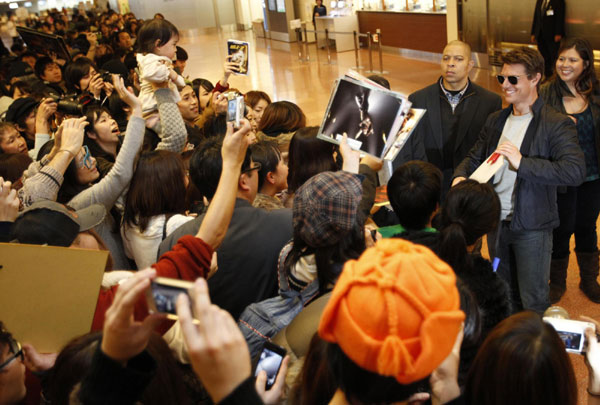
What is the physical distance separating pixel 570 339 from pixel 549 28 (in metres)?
8.69

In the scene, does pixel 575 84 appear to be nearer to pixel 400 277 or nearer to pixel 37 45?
pixel 400 277

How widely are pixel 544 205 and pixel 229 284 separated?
1867mm

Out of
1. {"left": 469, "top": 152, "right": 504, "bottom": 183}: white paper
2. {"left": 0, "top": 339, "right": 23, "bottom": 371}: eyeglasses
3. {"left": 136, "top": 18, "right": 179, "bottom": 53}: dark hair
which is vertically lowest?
{"left": 469, "top": 152, "right": 504, "bottom": 183}: white paper

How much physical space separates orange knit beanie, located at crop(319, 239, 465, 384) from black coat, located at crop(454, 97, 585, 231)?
1972mm

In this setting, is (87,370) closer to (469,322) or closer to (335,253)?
(335,253)

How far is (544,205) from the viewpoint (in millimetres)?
2994

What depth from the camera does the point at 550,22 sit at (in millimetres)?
8906

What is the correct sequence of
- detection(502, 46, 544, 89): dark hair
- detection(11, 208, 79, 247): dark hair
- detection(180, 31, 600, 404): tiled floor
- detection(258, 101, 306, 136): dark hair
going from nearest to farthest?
1. detection(11, 208, 79, 247): dark hair
2. detection(502, 46, 544, 89): dark hair
3. detection(258, 101, 306, 136): dark hair
4. detection(180, 31, 600, 404): tiled floor

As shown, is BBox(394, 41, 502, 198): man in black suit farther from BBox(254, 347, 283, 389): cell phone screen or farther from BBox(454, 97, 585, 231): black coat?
BBox(254, 347, 283, 389): cell phone screen

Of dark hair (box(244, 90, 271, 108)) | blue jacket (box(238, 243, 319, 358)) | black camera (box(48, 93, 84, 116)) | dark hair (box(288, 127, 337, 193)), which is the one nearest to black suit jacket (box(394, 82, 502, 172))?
dark hair (box(288, 127, 337, 193))

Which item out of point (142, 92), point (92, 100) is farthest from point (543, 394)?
point (92, 100)

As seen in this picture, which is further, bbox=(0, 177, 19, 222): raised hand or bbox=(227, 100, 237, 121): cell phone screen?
bbox=(227, 100, 237, 121): cell phone screen

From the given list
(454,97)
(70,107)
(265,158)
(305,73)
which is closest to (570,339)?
(265,158)

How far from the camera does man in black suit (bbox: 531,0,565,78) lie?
880cm
